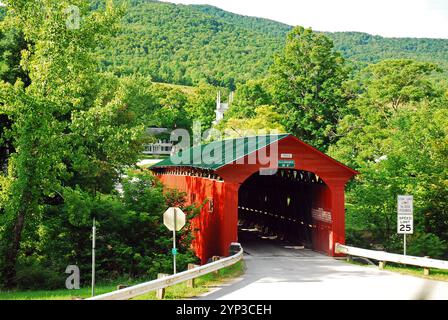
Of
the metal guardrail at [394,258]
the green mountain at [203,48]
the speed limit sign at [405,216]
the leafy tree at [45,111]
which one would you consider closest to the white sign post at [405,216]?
the speed limit sign at [405,216]

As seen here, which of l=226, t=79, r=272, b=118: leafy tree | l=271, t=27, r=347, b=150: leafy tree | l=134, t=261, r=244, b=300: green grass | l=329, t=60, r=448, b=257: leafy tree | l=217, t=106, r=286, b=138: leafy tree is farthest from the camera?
l=226, t=79, r=272, b=118: leafy tree

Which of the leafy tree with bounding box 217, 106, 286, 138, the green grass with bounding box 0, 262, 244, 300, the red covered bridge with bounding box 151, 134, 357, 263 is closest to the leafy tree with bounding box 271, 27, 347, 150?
the leafy tree with bounding box 217, 106, 286, 138

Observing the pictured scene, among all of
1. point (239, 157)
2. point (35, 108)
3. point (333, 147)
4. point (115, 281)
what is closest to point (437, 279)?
point (239, 157)

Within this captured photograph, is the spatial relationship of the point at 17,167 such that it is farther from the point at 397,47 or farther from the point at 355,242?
the point at 397,47

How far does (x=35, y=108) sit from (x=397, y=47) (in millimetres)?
178854

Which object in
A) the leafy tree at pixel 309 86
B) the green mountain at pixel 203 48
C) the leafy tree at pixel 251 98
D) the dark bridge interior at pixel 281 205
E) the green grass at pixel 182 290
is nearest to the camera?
the green grass at pixel 182 290

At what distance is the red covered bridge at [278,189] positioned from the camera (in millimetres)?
20844

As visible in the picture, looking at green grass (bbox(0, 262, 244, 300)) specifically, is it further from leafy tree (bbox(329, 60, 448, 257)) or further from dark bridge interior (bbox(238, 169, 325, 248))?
leafy tree (bbox(329, 60, 448, 257))

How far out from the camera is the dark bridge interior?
2468 cm

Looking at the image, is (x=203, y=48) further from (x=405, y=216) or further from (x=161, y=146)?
(x=405, y=216)

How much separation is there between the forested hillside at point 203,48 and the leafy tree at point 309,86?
3256 inches

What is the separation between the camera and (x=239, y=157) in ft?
68.1

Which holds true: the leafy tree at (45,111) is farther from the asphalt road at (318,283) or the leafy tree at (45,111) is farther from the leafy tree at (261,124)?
the leafy tree at (261,124)

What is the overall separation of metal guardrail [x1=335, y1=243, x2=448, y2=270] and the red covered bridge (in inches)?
49.6
